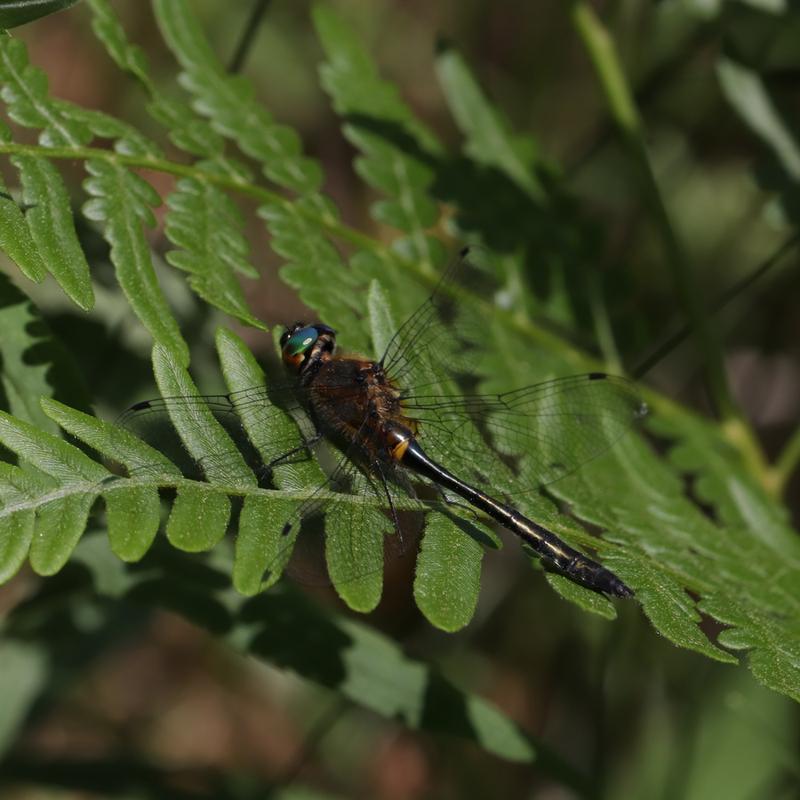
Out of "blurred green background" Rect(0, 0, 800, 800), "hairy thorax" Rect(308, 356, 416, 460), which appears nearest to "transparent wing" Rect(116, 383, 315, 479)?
"hairy thorax" Rect(308, 356, 416, 460)

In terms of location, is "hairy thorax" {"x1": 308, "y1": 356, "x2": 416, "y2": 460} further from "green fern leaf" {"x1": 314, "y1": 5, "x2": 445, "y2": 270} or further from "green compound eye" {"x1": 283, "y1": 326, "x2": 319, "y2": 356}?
"green fern leaf" {"x1": 314, "y1": 5, "x2": 445, "y2": 270}

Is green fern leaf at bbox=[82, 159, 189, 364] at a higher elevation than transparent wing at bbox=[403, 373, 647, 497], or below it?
higher

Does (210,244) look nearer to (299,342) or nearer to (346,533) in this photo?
(299,342)

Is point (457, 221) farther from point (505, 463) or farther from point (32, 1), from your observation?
point (32, 1)

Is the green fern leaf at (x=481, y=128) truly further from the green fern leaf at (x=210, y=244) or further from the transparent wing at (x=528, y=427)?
the green fern leaf at (x=210, y=244)

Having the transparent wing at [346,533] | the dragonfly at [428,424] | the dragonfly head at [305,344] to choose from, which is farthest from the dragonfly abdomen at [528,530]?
the dragonfly head at [305,344]

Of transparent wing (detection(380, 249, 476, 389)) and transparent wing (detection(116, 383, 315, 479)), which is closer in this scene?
transparent wing (detection(116, 383, 315, 479))

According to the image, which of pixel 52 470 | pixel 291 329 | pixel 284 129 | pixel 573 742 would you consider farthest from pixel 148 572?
pixel 573 742

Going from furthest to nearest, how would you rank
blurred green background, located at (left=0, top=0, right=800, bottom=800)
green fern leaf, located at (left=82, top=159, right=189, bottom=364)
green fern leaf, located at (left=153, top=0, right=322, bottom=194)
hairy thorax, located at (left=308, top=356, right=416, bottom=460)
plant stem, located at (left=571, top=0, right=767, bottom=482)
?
blurred green background, located at (left=0, top=0, right=800, bottom=800) < plant stem, located at (left=571, top=0, right=767, bottom=482) < green fern leaf, located at (left=153, top=0, right=322, bottom=194) < hairy thorax, located at (left=308, top=356, right=416, bottom=460) < green fern leaf, located at (left=82, top=159, right=189, bottom=364)
